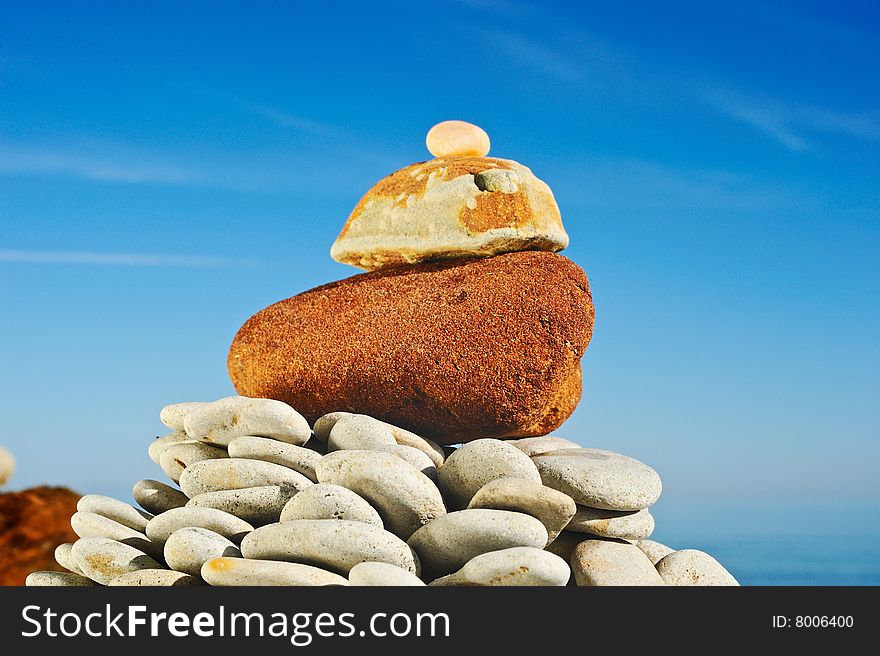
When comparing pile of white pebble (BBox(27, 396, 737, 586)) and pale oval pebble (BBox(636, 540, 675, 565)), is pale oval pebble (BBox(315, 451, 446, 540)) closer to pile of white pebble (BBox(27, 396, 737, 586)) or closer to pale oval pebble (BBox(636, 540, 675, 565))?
pile of white pebble (BBox(27, 396, 737, 586))

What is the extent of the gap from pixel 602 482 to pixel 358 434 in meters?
1.63

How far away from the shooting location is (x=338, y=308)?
267 inches

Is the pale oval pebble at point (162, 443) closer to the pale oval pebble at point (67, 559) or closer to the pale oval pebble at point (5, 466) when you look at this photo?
the pale oval pebble at point (67, 559)

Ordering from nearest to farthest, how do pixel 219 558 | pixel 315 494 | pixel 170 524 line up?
1. pixel 219 558
2. pixel 315 494
3. pixel 170 524

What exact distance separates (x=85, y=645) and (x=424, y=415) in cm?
285

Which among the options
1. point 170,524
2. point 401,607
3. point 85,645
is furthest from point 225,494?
point 401,607

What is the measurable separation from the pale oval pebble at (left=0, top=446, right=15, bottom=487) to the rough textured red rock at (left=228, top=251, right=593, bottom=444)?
7.12 ft

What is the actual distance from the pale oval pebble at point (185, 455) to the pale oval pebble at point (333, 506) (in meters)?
1.59

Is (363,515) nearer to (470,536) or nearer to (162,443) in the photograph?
(470,536)

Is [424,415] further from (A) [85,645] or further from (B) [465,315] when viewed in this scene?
(A) [85,645]

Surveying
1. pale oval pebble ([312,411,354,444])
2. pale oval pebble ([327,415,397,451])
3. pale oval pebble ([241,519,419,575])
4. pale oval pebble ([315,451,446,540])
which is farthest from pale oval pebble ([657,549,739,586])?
pale oval pebble ([312,411,354,444])

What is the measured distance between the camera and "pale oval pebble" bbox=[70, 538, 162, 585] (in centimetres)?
514

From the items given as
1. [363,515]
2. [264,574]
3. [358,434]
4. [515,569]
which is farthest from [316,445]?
Answer: [515,569]

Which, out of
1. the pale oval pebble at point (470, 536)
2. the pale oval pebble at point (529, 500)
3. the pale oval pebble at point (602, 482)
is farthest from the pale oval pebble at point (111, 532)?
the pale oval pebble at point (602, 482)
